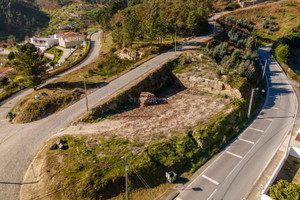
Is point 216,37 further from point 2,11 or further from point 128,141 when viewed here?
Answer: point 2,11

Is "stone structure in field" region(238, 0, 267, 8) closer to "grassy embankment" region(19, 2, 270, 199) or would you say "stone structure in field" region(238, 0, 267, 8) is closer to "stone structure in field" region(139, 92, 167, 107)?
"grassy embankment" region(19, 2, 270, 199)

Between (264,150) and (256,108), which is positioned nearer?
(264,150)

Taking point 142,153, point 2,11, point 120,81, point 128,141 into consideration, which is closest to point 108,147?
point 128,141

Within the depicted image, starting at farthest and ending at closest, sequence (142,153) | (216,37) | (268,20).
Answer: (268,20) → (216,37) → (142,153)

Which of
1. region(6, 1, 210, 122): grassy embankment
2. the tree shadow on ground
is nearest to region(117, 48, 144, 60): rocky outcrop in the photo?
region(6, 1, 210, 122): grassy embankment

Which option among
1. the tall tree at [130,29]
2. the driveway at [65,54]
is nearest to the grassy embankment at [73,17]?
the driveway at [65,54]

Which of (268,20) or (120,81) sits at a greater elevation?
(268,20)

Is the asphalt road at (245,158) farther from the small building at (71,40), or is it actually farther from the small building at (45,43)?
the small building at (45,43)
